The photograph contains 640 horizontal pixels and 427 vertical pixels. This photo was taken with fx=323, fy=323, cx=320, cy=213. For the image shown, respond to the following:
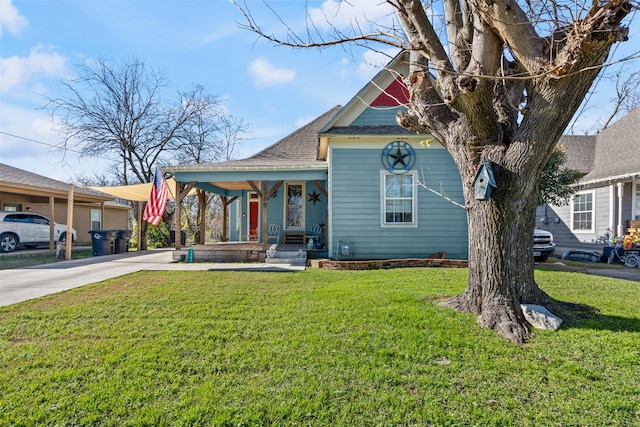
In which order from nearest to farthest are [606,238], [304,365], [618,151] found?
[304,365]
[606,238]
[618,151]

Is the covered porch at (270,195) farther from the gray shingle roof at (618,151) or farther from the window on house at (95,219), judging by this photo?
the gray shingle roof at (618,151)

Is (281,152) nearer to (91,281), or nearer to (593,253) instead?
(91,281)

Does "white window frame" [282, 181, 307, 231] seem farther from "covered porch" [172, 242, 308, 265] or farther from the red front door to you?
"covered porch" [172, 242, 308, 265]

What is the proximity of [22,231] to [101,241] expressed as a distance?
426 centimetres

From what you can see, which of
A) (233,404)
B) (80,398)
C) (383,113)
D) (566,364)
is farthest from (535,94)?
(383,113)

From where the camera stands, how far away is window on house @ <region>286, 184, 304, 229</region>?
1277 centimetres

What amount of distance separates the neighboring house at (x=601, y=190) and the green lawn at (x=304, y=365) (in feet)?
26.3

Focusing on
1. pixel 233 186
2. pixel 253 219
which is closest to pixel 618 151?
pixel 253 219

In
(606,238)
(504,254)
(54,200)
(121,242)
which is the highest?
(54,200)

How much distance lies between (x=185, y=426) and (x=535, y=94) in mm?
4881

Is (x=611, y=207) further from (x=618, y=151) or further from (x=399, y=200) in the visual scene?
(x=399, y=200)

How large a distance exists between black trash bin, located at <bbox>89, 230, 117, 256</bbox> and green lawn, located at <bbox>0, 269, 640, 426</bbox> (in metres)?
8.04

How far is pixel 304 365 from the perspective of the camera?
304 cm

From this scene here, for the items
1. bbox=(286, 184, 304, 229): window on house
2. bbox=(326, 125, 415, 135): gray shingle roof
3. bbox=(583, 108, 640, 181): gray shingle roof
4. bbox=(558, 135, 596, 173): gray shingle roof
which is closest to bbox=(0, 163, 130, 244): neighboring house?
bbox=(286, 184, 304, 229): window on house
